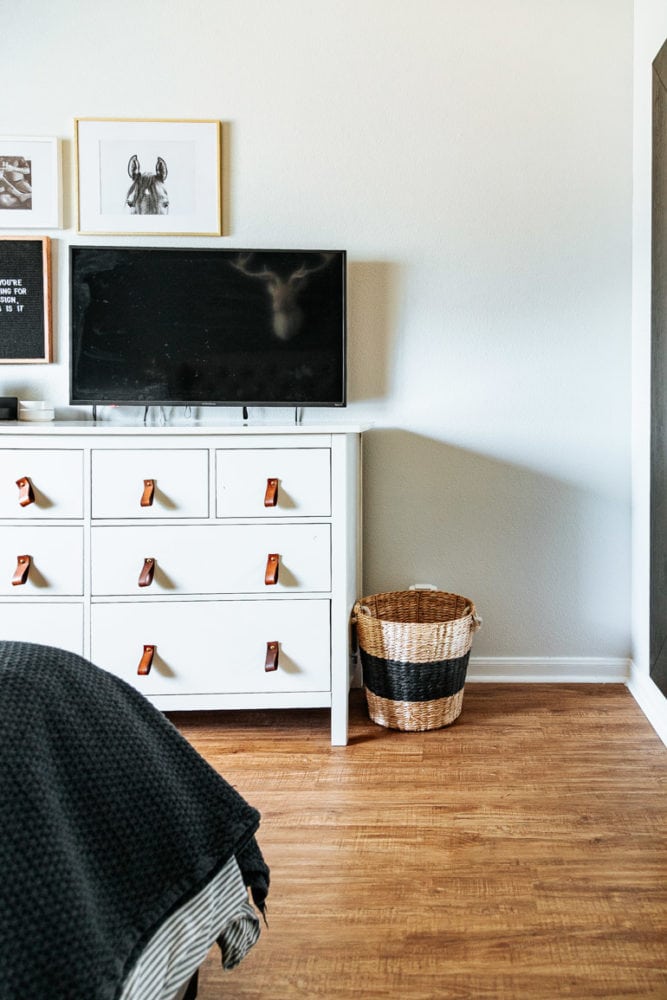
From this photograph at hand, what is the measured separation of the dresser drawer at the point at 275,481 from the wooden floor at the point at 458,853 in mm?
656

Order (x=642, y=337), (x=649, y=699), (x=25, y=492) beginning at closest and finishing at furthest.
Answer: (x=25, y=492) → (x=649, y=699) → (x=642, y=337)

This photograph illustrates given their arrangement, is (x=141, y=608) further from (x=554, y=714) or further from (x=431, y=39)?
(x=431, y=39)

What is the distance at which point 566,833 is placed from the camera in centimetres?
187

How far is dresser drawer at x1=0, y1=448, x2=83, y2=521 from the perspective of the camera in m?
2.36

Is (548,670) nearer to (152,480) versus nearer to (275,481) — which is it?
(275,481)

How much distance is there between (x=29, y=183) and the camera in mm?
2840

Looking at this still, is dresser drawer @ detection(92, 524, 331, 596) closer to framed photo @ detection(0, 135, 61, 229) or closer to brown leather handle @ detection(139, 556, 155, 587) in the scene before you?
brown leather handle @ detection(139, 556, 155, 587)

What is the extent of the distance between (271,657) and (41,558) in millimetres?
683

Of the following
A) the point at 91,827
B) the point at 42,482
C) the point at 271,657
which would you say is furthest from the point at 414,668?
the point at 91,827

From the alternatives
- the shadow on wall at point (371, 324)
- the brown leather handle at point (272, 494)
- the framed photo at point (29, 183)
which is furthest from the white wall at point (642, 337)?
the framed photo at point (29, 183)

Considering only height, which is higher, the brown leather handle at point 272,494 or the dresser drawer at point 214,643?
the brown leather handle at point 272,494

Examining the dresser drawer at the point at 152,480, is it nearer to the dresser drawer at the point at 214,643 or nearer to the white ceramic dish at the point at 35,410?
the dresser drawer at the point at 214,643

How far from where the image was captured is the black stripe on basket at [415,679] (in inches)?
97.2

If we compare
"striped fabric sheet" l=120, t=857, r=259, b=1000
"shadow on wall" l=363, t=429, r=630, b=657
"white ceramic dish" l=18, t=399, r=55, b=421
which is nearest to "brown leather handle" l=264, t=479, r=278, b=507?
"shadow on wall" l=363, t=429, r=630, b=657
